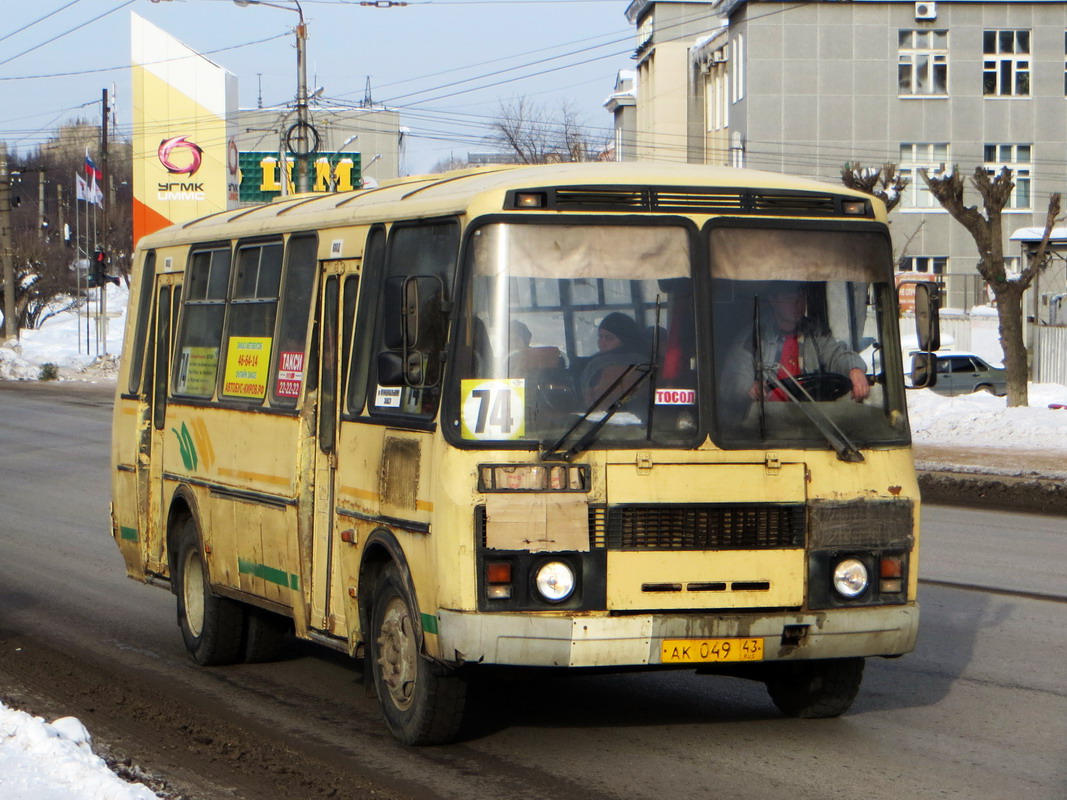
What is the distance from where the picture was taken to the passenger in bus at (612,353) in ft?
22.0

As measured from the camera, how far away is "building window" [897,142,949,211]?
181 ft

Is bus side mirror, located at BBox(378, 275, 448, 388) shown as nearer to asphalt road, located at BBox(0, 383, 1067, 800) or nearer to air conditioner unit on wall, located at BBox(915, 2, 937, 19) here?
asphalt road, located at BBox(0, 383, 1067, 800)

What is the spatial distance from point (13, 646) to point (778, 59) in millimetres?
47230

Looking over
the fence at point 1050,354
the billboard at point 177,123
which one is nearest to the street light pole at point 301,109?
the fence at point 1050,354

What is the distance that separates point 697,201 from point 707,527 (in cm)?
135

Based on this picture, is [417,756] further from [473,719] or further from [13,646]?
[13,646]

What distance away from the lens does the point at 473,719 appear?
300 inches

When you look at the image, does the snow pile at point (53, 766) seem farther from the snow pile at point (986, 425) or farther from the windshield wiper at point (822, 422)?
the snow pile at point (986, 425)

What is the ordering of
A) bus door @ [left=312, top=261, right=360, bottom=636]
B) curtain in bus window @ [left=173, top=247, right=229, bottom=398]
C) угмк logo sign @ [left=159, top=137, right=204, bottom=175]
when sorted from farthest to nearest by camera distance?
угмк logo sign @ [left=159, top=137, right=204, bottom=175] < curtain in bus window @ [left=173, top=247, right=229, bottom=398] < bus door @ [left=312, top=261, right=360, bottom=636]

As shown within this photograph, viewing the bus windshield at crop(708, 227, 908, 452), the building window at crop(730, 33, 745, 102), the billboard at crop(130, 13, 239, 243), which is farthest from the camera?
the billboard at crop(130, 13, 239, 243)

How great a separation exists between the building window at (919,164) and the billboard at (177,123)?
23.1 metres

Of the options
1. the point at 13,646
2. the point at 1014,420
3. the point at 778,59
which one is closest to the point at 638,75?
the point at 778,59

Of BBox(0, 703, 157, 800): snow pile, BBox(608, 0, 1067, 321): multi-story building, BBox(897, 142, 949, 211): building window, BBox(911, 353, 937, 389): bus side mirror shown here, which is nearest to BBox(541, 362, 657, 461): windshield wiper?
BBox(911, 353, 937, 389): bus side mirror

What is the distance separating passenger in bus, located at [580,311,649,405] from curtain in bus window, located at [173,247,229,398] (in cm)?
336
